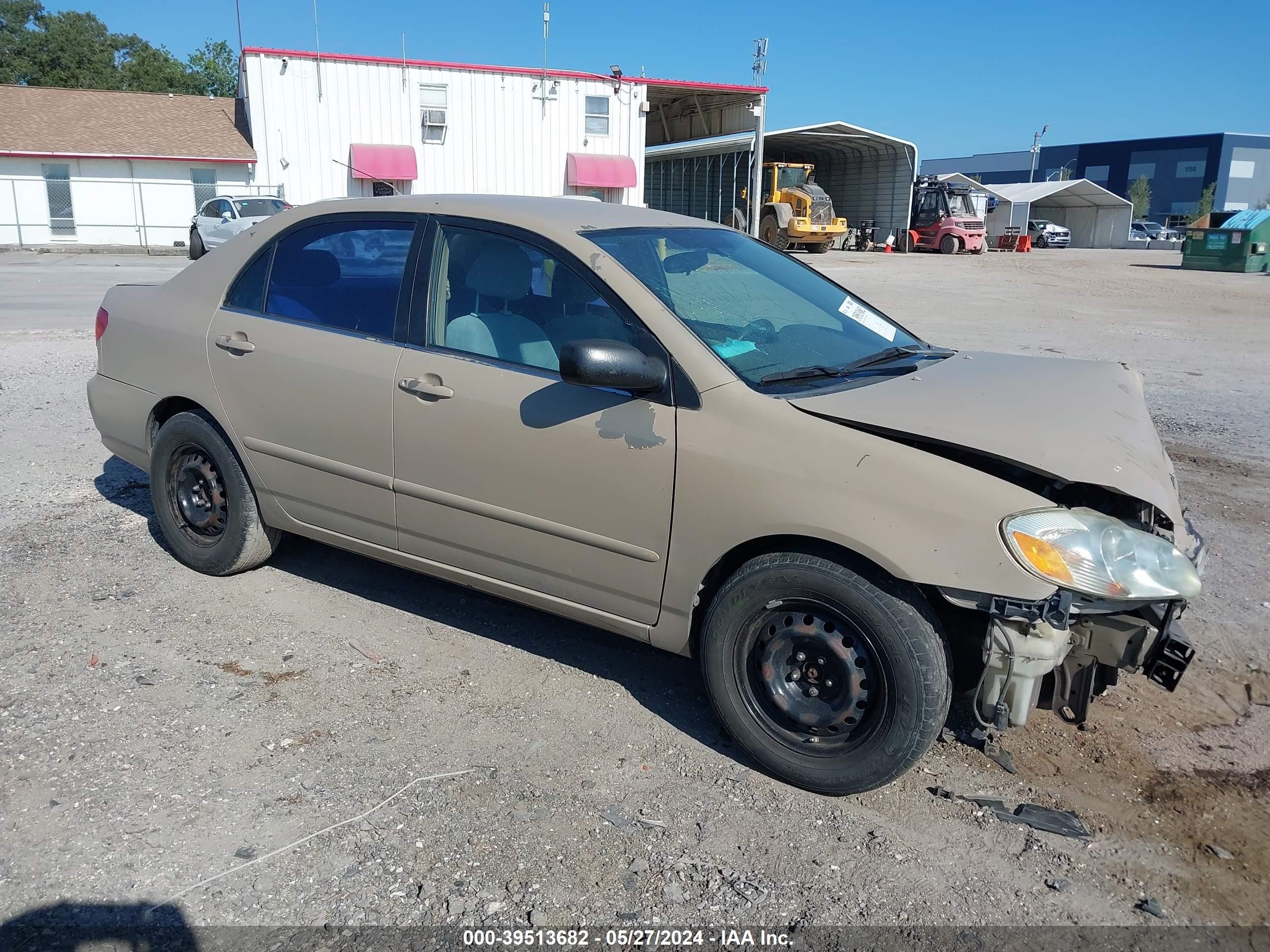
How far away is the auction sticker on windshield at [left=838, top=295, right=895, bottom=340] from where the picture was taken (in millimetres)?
4238

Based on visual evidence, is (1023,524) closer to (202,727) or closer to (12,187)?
(202,727)

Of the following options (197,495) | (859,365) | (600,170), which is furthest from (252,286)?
(600,170)

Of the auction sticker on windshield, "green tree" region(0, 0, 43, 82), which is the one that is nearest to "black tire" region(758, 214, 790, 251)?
the auction sticker on windshield

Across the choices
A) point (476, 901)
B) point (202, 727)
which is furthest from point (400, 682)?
point (476, 901)

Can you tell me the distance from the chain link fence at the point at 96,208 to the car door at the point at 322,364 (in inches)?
1265

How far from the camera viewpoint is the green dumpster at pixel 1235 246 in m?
33.0

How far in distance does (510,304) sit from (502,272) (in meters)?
0.13

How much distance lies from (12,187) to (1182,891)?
128 ft

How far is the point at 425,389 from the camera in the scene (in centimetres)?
375

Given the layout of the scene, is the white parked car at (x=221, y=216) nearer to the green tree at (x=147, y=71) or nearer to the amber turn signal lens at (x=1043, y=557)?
the amber turn signal lens at (x=1043, y=557)

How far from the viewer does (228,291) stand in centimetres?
453

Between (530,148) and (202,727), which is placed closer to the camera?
(202,727)

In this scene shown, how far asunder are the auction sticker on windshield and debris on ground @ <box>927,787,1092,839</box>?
6.26ft

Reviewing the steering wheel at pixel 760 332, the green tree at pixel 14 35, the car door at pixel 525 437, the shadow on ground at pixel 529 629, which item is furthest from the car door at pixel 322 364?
the green tree at pixel 14 35
